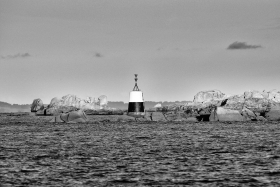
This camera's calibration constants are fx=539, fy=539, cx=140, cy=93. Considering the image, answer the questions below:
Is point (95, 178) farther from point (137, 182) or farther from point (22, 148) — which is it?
point (22, 148)

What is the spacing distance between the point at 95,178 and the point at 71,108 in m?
78.4

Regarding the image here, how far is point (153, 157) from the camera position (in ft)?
73.6

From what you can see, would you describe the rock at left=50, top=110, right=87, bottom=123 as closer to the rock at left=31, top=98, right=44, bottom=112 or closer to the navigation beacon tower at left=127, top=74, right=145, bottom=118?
the navigation beacon tower at left=127, top=74, right=145, bottom=118

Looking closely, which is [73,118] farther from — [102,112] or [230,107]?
[102,112]

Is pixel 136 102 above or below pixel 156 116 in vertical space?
above

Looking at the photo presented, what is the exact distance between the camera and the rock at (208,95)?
9833cm

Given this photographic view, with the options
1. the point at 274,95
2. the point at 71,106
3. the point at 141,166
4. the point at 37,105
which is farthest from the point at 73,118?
the point at 141,166

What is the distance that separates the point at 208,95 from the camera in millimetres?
100625

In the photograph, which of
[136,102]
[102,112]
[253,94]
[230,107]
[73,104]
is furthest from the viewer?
[102,112]

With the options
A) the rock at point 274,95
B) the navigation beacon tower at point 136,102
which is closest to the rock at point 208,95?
the rock at point 274,95

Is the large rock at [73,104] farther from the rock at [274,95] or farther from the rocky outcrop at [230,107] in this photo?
the rock at [274,95]

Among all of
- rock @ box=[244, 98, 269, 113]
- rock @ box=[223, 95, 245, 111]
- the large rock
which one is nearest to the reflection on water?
rock @ box=[223, 95, 245, 111]

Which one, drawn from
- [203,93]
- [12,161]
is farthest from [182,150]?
[203,93]

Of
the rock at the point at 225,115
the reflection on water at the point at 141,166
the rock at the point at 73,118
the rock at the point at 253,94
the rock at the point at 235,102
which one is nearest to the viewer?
the reflection on water at the point at 141,166
